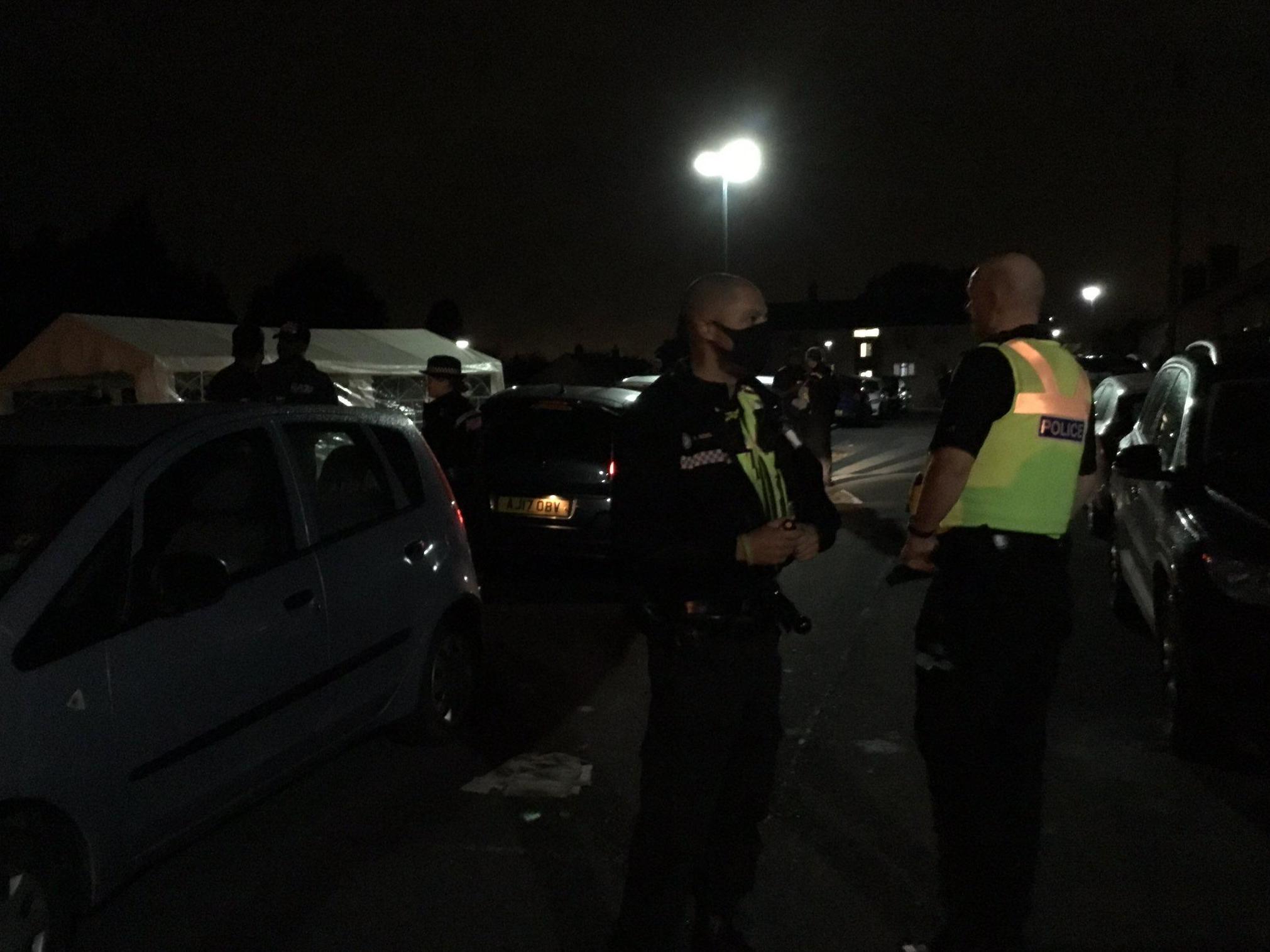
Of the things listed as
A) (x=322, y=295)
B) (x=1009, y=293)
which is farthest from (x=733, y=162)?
(x=322, y=295)

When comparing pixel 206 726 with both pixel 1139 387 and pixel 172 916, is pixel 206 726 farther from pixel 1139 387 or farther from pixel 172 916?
pixel 1139 387

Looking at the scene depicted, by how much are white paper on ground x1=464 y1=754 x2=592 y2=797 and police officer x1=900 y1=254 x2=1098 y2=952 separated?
2.07 meters

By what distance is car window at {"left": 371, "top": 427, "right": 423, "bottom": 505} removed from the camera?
5199 millimetres

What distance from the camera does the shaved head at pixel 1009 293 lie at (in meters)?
3.25

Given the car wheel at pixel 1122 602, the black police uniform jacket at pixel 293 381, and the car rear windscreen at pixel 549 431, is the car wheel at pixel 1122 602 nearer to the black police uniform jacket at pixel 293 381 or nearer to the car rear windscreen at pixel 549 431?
the car rear windscreen at pixel 549 431

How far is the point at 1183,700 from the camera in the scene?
4.97 m

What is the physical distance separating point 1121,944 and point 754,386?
2062mm

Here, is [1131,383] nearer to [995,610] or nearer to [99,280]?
[995,610]

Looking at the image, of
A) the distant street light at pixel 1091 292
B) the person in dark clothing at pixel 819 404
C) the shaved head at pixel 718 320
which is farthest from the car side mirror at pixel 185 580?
the distant street light at pixel 1091 292

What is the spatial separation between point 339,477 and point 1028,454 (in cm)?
290

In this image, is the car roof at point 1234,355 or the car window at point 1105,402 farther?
the car window at point 1105,402

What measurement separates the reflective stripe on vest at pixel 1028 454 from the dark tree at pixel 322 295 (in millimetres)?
70392

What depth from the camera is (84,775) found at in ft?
10.3

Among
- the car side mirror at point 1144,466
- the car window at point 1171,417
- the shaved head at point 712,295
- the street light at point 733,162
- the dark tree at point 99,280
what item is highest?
the dark tree at point 99,280
